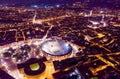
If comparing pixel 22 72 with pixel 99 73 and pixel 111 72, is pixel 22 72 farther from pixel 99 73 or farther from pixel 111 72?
pixel 111 72

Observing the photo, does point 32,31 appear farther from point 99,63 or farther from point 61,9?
point 61,9

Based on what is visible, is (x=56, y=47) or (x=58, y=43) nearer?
(x=56, y=47)

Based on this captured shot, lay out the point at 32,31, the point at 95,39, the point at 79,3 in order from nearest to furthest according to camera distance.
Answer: the point at 95,39
the point at 32,31
the point at 79,3

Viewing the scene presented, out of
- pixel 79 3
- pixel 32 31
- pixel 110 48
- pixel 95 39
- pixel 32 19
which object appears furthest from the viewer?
pixel 79 3

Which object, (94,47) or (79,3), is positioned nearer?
(94,47)

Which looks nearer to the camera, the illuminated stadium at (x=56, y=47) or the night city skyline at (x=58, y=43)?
the night city skyline at (x=58, y=43)

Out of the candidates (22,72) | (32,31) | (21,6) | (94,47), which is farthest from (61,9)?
(22,72)

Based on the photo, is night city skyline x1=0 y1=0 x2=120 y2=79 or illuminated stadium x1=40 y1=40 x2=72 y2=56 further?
illuminated stadium x1=40 y1=40 x2=72 y2=56

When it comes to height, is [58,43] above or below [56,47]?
above

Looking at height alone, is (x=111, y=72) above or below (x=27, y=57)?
below
